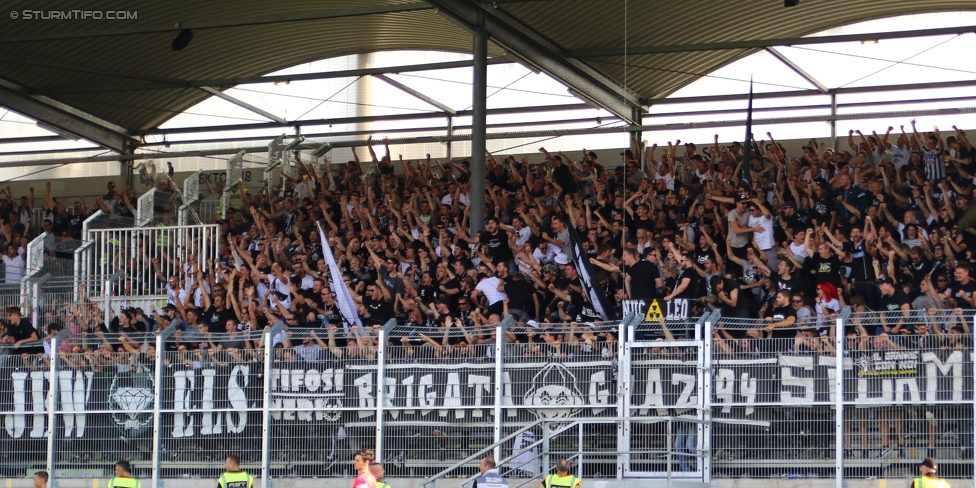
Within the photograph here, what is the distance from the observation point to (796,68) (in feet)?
86.6

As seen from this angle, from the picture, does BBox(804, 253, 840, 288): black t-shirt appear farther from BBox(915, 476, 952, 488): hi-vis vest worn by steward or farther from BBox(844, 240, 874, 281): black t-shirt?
BBox(915, 476, 952, 488): hi-vis vest worn by steward

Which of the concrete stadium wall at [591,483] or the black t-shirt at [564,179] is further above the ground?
the black t-shirt at [564,179]

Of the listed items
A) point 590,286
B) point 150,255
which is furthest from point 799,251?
point 150,255

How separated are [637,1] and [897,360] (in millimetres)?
10930

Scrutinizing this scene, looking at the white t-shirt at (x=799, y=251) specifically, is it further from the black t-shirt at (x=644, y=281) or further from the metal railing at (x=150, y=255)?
the metal railing at (x=150, y=255)

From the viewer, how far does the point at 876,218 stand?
18.4 metres

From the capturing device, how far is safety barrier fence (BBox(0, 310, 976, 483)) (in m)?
13.8

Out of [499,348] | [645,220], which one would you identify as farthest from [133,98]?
[499,348]

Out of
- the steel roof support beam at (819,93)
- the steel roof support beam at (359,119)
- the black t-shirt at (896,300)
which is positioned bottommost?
the black t-shirt at (896,300)

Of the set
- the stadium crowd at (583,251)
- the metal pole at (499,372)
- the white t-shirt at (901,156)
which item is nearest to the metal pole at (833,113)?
the stadium crowd at (583,251)

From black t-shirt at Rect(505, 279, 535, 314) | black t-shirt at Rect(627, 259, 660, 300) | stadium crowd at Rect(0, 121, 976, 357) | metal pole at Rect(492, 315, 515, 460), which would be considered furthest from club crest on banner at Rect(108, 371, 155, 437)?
black t-shirt at Rect(627, 259, 660, 300)

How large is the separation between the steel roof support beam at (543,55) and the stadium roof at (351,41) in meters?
0.03

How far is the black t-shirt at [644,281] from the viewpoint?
17.0 meters

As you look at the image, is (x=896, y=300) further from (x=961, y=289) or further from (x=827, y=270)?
(x=827, y=270)
